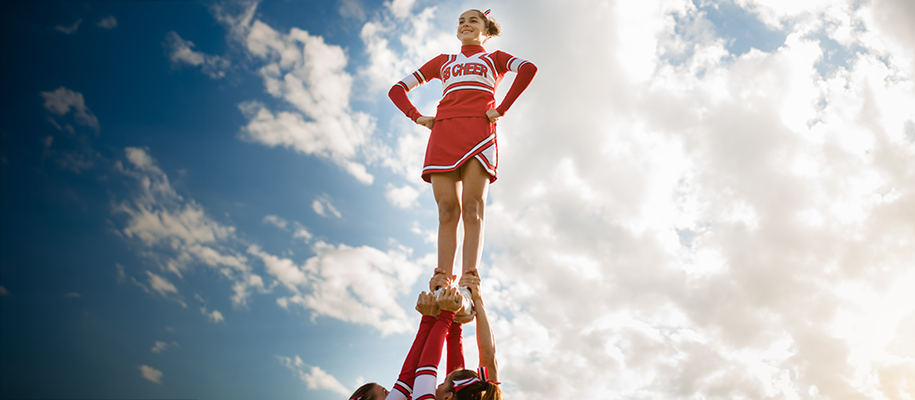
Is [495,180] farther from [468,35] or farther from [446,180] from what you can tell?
[468,35]

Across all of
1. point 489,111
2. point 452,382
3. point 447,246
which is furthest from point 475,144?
point 452,382

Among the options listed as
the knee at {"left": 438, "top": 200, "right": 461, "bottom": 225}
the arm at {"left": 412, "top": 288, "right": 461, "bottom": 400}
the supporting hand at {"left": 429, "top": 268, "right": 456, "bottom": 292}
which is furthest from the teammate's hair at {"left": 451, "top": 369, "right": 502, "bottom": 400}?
the knee at {"left": 438, "top": 200, "right": 461, "bottom": 225}

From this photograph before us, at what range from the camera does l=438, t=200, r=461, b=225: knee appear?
4926 mm

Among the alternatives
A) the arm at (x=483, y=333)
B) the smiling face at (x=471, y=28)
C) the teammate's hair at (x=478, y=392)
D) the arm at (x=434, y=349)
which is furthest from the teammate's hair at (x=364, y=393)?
the smiling face at (x=471, y=28)

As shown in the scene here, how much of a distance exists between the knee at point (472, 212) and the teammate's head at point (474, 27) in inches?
76.5

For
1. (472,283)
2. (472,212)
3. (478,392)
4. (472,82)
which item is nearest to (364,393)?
(478,392)

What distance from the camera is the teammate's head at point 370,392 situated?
12.5 ft

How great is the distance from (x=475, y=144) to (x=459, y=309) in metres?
1.71

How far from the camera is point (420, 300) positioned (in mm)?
4051

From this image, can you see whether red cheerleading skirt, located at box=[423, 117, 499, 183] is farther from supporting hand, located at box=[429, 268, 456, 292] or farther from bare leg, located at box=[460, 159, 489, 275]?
supporting hand, located at box=[429, 268, 456, 292]

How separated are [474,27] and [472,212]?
221cm

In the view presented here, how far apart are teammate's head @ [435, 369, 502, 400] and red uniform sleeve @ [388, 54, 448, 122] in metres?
2.87

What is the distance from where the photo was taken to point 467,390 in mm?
3623

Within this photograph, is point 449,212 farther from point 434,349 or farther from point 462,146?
point 434,349
